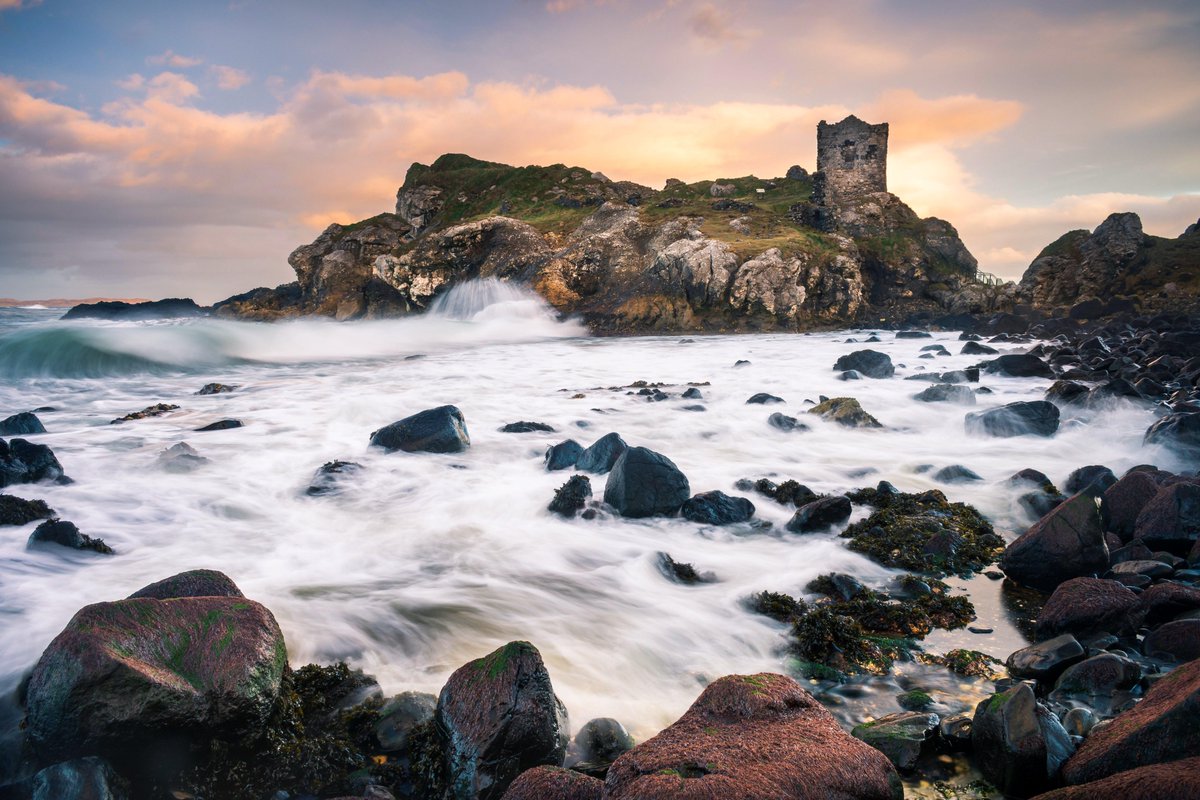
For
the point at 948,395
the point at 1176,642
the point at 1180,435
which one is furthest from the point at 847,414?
the point at 1176,642

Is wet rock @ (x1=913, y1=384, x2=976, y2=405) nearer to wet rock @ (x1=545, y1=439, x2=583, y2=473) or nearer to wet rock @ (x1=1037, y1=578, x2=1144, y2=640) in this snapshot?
wet rock @ (x1=545, y1=439, x2=583, y2=473)

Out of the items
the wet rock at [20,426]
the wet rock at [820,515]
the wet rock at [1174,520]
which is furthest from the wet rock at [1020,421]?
the wet rock at [20,426]

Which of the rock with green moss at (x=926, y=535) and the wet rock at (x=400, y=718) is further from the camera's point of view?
the rock with green moss at (x=926, y=535)

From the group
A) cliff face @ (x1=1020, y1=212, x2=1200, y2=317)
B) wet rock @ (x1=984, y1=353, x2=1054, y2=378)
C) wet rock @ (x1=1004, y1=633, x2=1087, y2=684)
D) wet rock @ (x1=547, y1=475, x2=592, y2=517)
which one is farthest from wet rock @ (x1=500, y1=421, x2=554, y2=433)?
cliff face @ (x1=1020, y1=212, x2=1200, y2=317)

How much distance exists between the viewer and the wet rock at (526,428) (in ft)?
34.0

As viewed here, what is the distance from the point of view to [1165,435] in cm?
799

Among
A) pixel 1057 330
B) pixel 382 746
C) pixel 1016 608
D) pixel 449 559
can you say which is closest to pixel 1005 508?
pixel 1016 608

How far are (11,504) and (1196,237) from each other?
47195 mm

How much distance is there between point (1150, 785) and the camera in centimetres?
200

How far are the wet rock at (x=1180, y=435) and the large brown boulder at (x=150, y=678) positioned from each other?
982cm

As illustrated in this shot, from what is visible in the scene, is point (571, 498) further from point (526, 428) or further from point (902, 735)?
point (902, 735)

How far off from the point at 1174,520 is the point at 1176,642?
2009 mm

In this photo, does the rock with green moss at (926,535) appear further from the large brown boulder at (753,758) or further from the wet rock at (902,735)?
the large brown boulder at (753,758)

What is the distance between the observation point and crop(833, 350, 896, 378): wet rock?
16344 mm
